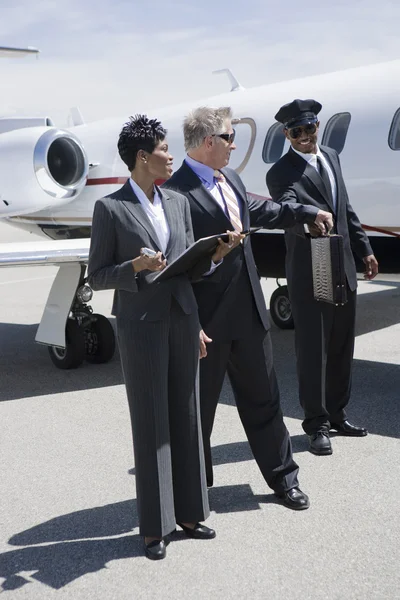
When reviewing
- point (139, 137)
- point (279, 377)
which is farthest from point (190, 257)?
point (279, 377)

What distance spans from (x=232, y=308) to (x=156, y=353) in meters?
0.65

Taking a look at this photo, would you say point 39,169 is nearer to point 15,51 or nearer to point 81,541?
point 15,51

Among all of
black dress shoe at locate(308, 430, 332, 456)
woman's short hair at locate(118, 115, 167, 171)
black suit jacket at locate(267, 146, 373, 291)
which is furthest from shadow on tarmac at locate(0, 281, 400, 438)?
woman's short hair at locate(118, 115, 167, 171)

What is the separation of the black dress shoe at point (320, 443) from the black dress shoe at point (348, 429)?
0.29 meters

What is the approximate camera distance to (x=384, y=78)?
7.74 meters

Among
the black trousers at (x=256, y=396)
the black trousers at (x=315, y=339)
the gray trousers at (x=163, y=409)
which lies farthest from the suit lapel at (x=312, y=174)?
the gray trousers at (x=163, y=409)

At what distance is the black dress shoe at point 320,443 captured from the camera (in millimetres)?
5273

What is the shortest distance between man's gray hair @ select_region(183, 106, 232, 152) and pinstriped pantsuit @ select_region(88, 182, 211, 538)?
1.31 ft

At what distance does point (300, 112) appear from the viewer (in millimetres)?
5188

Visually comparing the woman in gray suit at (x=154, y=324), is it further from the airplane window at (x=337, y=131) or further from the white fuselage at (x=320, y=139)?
the airplane window at (x=337, y=131)

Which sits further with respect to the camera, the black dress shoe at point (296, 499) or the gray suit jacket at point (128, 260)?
the black dress shoe at point (296, 499)

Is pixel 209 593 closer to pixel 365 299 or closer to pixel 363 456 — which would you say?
pixel 363 456

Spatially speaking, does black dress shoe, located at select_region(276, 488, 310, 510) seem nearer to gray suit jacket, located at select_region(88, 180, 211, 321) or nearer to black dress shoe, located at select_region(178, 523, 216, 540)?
black dress shoe, located at select_region(178, 523, 216, 540)

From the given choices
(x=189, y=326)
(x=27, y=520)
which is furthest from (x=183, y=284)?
(x=27, y=520)
